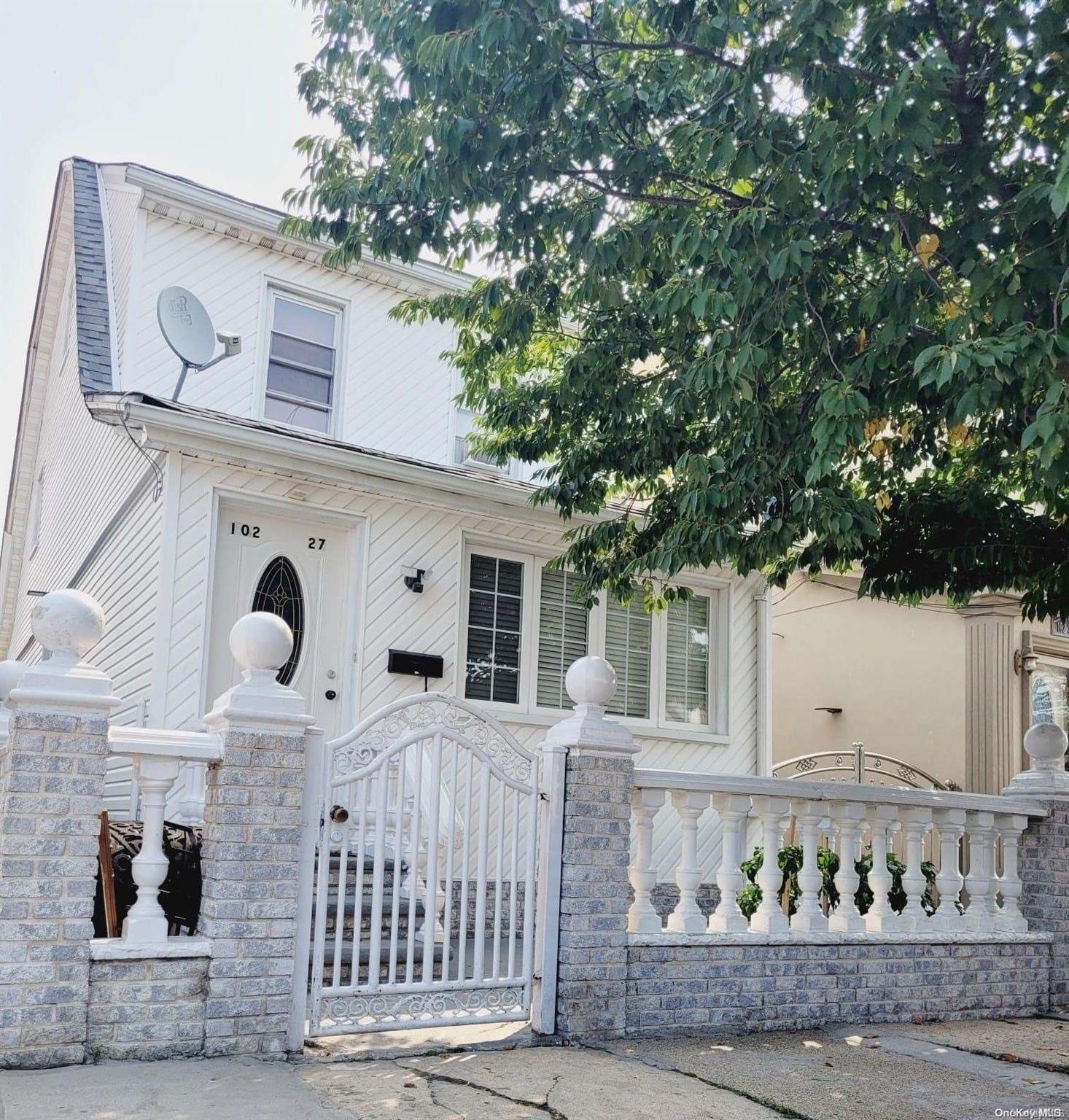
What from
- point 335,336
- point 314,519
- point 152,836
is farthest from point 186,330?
point 152,836

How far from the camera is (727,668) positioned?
1122 cm

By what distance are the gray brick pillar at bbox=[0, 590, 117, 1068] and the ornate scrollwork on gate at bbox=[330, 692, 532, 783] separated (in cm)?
109

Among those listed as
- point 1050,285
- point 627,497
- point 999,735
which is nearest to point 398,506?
point 627,497

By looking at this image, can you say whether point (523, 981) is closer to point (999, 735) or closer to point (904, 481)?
point (904, 481)

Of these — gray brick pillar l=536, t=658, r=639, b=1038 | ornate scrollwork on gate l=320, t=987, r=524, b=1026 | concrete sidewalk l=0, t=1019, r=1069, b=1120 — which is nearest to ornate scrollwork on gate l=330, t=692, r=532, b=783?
gray brick pillar l=536, t=658, r=639, b=1038

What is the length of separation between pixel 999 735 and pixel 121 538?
976 centimetres

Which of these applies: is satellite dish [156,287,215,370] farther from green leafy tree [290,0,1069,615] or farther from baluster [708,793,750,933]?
baluster [708,793,750,933]

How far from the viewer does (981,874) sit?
283 inches

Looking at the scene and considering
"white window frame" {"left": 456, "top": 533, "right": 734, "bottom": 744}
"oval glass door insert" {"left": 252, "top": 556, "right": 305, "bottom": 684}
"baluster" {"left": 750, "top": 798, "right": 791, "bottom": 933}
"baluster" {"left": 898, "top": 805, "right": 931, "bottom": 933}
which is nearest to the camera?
"baluster" {"left": 750, "top": 798, "right": 791, "bottom": 933}

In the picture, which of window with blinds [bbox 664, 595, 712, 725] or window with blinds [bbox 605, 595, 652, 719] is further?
window with blinds [bbox 664, 595, 712, 725]

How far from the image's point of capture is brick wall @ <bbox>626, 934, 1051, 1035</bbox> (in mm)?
5801

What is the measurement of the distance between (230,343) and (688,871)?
6.43 meters

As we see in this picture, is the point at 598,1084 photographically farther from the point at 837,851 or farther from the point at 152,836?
the point at 837,851

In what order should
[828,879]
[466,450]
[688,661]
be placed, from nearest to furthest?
[828,879], [688,661], [466,450]
